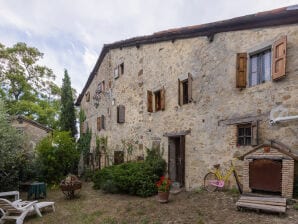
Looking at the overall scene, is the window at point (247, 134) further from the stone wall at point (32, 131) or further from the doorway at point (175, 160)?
the stone wall at point (32, 131)

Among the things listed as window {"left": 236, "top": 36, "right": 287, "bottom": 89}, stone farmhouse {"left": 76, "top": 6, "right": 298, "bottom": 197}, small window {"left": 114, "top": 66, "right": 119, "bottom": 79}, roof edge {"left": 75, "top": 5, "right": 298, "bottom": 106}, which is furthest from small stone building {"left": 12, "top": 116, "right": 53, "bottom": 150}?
window {"left": 236, "top": 36, "right": 287, "bottom": 89}

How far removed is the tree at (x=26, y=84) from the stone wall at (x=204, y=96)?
13801mm

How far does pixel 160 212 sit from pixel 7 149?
587 cm

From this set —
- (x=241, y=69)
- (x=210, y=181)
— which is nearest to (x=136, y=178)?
(x=210, y=181)

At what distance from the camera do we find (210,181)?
307 inches

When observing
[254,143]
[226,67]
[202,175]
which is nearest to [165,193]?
[202,175]

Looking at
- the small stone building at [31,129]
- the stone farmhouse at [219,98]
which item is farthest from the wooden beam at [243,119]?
the small stone building at [31,129]

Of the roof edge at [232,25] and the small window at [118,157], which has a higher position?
the roof edge at [232,25]

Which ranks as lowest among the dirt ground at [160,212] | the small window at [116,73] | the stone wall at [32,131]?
the dirt ground at [160,212]

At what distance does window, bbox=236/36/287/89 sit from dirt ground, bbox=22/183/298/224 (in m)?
3.59

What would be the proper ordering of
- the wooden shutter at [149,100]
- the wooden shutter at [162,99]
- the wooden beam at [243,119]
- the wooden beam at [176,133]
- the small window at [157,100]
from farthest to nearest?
the wooden shutter at [149,100]
the small window at [157,100]
the wooden shutter at [162,99]
the wooden beam at [176,133]
the wooden beam at [243,119]

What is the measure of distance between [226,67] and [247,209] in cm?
458

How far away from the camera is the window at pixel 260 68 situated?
22.3 feet

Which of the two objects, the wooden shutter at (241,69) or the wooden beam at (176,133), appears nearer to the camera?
the wooden shutter at (241,69)
